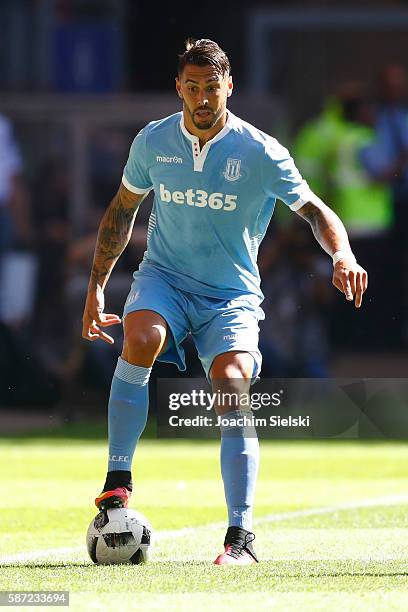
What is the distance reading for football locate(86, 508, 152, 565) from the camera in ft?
23.6

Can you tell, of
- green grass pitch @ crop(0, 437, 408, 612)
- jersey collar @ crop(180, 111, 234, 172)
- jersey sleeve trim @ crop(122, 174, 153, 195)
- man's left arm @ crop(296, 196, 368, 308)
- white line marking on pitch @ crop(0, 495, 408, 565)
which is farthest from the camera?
jersey sleeve trim @ crop(122, 174, 153, 195)

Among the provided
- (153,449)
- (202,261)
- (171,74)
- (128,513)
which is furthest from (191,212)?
(171,74)

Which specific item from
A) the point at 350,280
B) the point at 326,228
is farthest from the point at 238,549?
the point at 326,228

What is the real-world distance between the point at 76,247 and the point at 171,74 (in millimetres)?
6191

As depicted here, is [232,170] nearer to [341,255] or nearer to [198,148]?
[198,148]

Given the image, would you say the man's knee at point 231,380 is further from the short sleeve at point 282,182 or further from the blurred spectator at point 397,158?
the blurred spectator at point 397,158

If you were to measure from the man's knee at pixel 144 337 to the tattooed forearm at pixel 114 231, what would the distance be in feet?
1.59

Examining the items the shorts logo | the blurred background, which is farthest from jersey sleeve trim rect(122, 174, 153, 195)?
the blurred background

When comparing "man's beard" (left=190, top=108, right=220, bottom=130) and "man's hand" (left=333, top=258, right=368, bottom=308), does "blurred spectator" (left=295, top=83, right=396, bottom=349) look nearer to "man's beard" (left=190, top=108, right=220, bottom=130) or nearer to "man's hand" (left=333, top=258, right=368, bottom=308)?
"man's beard" (left=190, top=108, right=220, bottom=130)

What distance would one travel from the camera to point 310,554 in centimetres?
752

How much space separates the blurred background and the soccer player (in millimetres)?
8030

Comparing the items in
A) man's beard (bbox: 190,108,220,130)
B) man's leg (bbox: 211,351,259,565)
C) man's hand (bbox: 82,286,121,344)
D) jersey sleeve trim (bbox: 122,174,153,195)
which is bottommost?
man's leg (bbox: 211,351,259,565)

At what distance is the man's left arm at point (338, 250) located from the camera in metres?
6.88

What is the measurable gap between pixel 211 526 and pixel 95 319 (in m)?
1.72
